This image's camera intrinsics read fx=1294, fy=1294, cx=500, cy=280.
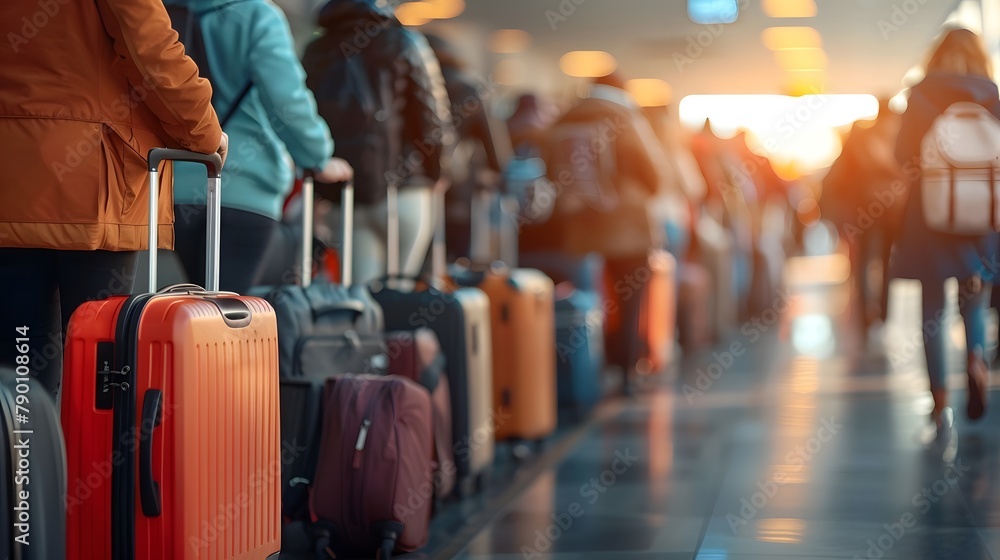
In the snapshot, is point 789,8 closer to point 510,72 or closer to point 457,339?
point 510,72

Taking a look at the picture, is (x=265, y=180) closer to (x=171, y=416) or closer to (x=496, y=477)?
(x=171, y=416)

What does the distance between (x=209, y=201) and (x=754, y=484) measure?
2341 millimetres

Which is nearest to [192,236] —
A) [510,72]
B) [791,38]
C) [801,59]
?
[791,38]

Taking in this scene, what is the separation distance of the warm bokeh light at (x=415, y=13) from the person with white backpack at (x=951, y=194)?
31.8ft

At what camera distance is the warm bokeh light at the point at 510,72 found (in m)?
20.2

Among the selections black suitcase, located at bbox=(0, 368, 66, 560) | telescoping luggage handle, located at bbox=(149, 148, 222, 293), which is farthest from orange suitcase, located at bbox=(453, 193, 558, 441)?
black suitcase, located at bbox=(0, 368, 66, 560)

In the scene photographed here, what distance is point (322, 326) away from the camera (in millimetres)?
3611

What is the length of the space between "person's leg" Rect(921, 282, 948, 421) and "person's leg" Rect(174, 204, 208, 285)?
3.03 metres

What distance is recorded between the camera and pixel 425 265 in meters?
5.45

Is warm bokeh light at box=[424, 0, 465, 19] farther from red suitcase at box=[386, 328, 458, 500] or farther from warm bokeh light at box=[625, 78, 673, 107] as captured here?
red suitcase at box=[386, 328, 458, 500]

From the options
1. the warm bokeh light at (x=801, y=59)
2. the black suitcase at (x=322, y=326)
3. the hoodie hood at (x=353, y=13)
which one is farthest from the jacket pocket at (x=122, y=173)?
the warm bokeh light at (x=801, y=59)

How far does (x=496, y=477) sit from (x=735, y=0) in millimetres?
10735

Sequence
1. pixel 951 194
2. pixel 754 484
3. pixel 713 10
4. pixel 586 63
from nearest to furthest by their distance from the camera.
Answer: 1. pixel 754 484
2. pixel 951 194
3. pixel 713 10
4. pixel 586 63

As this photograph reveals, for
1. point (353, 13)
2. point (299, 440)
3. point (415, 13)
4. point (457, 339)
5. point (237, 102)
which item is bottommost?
point (299, 440)
